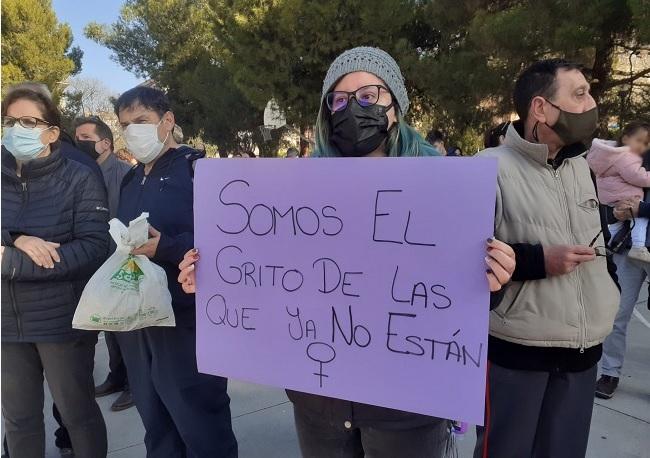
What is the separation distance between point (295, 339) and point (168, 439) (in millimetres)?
1297

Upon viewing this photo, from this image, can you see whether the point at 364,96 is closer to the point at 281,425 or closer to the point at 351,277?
the point at 351,277

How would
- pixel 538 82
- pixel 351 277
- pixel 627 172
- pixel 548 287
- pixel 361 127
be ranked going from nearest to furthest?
pixel 351 277, pixel 361 127, pixel 548 287, pixel 538 82, pixel 627 172

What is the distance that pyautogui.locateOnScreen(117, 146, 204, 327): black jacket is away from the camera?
7.11 feet

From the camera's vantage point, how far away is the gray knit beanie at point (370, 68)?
5.03 ft

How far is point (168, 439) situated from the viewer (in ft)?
7.73

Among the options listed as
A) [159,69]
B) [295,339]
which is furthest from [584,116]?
[159,69]

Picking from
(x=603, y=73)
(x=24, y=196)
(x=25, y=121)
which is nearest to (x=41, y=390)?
(x=24, y=196)

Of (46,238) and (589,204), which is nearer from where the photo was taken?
(589,204)

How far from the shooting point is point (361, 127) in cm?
150

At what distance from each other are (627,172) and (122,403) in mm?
3581

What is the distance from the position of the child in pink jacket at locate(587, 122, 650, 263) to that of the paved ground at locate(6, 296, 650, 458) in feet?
3.03

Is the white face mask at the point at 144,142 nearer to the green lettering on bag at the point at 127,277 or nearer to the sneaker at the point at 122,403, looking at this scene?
the green lettering on bag at the point at 127,277

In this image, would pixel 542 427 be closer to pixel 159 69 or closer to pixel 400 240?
pixel 400 240

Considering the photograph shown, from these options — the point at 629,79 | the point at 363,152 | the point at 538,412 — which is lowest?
the point at 538,412
